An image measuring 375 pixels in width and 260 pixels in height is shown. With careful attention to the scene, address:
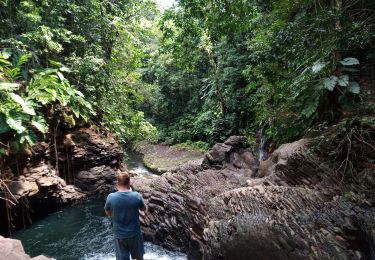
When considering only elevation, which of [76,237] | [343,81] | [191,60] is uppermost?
[191,60]

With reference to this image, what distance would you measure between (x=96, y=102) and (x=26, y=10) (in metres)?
4.01

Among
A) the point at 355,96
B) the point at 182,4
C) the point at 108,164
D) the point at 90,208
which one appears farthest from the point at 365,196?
the point at 108,164

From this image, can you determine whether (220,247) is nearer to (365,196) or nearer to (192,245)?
(192,245)

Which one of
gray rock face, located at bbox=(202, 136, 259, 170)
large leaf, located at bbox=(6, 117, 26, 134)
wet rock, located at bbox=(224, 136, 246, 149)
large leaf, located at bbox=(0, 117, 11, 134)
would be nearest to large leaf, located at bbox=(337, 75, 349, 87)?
A: gray rock face, located at bbox=(202, 136, 259, 170)

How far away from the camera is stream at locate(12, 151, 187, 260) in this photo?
811 centimetres

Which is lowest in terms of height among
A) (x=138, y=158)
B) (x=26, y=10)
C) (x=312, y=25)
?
(x=138, y=158)

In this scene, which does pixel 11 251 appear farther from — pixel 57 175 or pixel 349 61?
pixel 57 175

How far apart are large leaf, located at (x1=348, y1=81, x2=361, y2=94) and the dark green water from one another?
515 cm

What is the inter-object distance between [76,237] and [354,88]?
814cm

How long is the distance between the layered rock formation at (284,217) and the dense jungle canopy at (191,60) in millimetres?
1410

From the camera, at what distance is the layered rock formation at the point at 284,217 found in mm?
4285

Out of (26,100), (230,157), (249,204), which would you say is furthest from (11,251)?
(230,157)

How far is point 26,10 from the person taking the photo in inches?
415

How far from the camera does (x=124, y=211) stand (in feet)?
14.5
